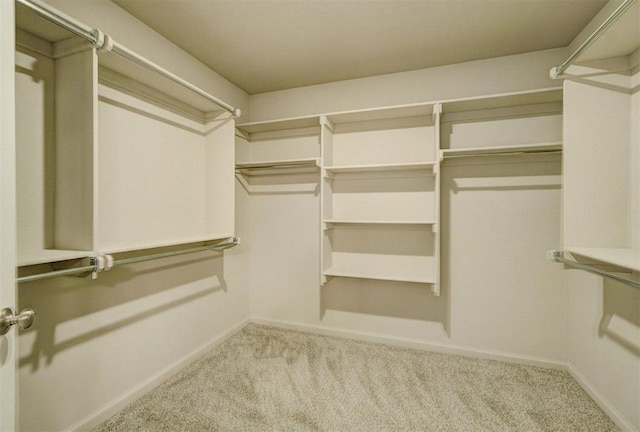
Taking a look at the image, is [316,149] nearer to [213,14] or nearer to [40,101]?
[213,14]

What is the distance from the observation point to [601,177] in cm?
173

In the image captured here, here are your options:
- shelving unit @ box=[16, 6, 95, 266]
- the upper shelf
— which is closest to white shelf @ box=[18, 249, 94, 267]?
shelving unit @ box=[16, 6, 95, 266]

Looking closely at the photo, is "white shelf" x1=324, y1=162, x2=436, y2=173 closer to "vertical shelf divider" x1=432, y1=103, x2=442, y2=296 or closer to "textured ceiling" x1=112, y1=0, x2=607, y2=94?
"vertical shelf divider" x1=432, y1=103, x2=442, y2=296

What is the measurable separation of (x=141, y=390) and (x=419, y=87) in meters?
3.09

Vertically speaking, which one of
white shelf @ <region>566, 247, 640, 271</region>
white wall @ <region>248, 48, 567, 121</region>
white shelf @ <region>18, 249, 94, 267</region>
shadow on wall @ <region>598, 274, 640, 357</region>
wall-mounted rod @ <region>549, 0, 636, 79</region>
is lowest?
shadow on wall @ <region>598, 274, 640, 357</region>

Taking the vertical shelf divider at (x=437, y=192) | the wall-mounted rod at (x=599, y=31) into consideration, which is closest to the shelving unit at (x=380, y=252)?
the vertical shelf divider at (x=437, y=192)

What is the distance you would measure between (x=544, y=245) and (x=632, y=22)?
4.80 feet

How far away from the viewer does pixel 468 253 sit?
2.50 metres

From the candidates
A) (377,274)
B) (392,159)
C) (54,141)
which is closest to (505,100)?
(392,159)

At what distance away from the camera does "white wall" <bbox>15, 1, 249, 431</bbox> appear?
1.48 metres

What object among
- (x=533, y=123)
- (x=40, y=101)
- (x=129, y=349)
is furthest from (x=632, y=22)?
(x=129, y=349)

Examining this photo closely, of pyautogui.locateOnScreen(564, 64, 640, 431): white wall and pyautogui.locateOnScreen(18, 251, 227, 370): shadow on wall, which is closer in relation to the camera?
pyautogui.locateOnScreen(18, 251, 227, 370): shadow on wall

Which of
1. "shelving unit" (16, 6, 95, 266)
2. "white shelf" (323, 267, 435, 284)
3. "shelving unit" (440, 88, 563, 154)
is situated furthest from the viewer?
"white shelf" (323, 267, 435, 284)

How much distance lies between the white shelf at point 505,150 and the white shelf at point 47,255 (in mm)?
2319
